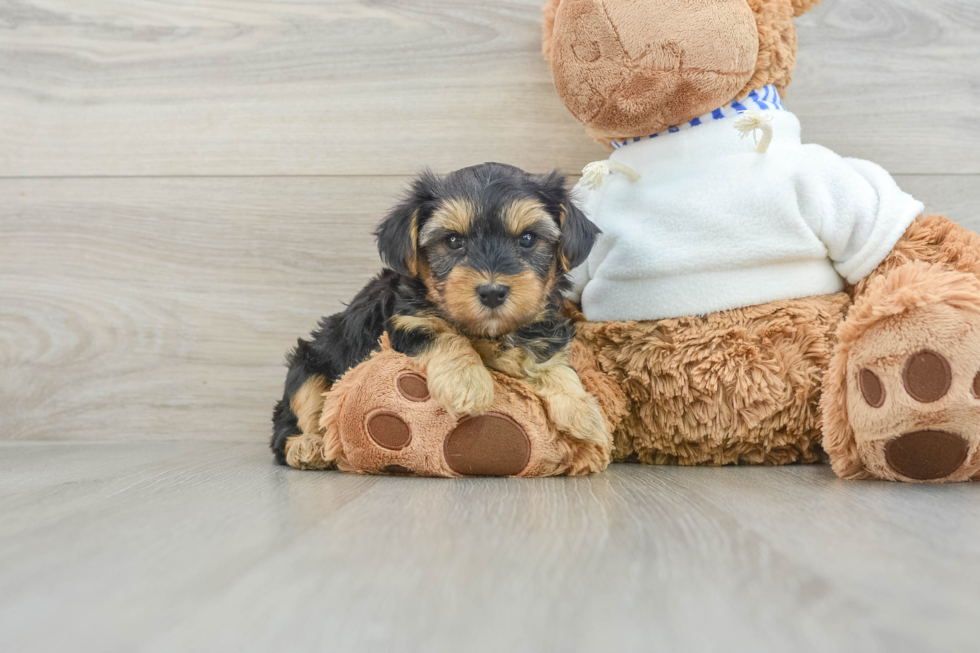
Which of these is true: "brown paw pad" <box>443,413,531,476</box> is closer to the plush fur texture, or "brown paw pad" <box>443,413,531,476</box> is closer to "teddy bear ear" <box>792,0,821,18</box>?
the plush fur texture

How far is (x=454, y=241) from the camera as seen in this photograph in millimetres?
1576

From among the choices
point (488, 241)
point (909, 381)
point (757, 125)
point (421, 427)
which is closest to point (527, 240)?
point (488, 241)

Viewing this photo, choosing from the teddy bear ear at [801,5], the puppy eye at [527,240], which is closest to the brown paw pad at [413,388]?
the puppy eye at [527,240]

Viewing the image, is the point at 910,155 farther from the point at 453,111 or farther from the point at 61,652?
the point at 61,652

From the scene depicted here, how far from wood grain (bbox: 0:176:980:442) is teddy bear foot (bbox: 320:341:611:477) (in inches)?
33.7

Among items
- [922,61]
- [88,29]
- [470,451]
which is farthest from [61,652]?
[922,61]

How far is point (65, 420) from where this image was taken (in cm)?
242

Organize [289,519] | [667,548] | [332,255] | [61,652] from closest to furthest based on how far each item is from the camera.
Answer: [61,652], [667,548], [289,519], [332,255]

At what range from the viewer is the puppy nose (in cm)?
145

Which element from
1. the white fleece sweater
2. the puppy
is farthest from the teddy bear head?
the puppy

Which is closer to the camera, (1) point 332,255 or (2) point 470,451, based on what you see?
(2) point 470,451

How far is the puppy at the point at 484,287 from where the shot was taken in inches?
58.7

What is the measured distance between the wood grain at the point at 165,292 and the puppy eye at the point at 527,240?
0.90 metres

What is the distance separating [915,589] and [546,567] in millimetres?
397
